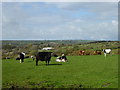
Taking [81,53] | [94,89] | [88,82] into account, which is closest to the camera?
[94,89]

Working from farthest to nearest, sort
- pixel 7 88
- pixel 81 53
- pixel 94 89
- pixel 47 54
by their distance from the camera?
pixel 81 53, pixel 47 54, pixel 7 88, pixel 94 89

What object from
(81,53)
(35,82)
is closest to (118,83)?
(35,82)

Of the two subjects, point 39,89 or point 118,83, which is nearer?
point 39,89

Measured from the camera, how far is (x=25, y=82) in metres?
15.1

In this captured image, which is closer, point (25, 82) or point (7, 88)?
point (7, 88)

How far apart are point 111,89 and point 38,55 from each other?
1464 cm

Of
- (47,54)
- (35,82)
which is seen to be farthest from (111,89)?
(47,54)

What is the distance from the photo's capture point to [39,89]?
1295 cm

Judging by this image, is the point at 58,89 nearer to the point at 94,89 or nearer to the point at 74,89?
the point at 74,89

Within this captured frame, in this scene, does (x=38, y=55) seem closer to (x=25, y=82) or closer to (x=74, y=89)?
(x=25, y=82)

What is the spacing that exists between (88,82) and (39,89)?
3593 mm

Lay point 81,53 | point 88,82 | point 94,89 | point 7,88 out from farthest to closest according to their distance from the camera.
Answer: point 81,53, point 88,82, point 7,88, point 94,89

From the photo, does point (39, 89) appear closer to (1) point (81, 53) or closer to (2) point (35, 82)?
(2) point (35, 82)

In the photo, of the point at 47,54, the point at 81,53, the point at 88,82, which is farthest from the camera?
the point at 81,53
